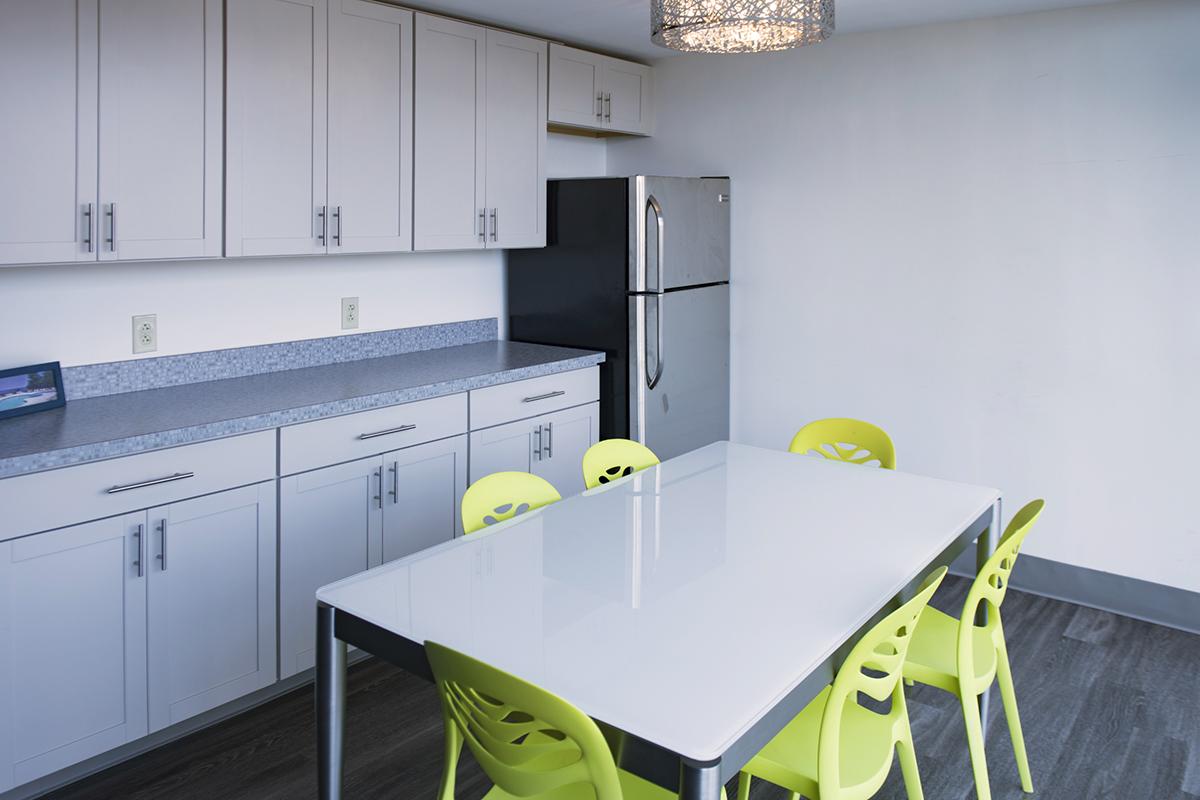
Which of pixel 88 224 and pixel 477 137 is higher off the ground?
pixel 477 137

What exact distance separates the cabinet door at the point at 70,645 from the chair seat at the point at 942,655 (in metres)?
1.99

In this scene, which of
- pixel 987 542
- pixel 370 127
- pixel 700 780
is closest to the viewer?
pixel 700 780

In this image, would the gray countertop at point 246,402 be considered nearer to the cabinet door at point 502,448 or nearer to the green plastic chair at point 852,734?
the cabinet door at point 502,448

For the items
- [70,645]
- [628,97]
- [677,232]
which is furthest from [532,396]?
[70,645]

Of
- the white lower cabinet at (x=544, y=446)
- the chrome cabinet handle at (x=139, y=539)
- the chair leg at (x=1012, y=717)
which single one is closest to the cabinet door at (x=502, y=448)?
the white lower cabinet at (x=544, y=446)

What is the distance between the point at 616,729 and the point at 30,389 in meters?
2.18

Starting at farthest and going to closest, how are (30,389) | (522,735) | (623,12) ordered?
(623,12) → (30,389) → (522,735)

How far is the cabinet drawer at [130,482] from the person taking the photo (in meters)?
2.38

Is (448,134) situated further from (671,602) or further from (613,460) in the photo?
(671,602)

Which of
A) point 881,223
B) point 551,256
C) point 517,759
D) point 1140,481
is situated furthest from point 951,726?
point 551,256

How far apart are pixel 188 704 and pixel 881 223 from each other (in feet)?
10.5

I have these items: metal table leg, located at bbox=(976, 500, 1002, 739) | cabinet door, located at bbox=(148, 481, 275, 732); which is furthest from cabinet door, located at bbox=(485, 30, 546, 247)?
metal table leg, located at bbox=(976, 500, 1002, 739)

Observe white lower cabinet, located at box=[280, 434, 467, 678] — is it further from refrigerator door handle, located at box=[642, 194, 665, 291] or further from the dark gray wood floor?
refrigerator door handle, located at box=[642, 194, 665, 291]

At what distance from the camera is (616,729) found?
1490mm
